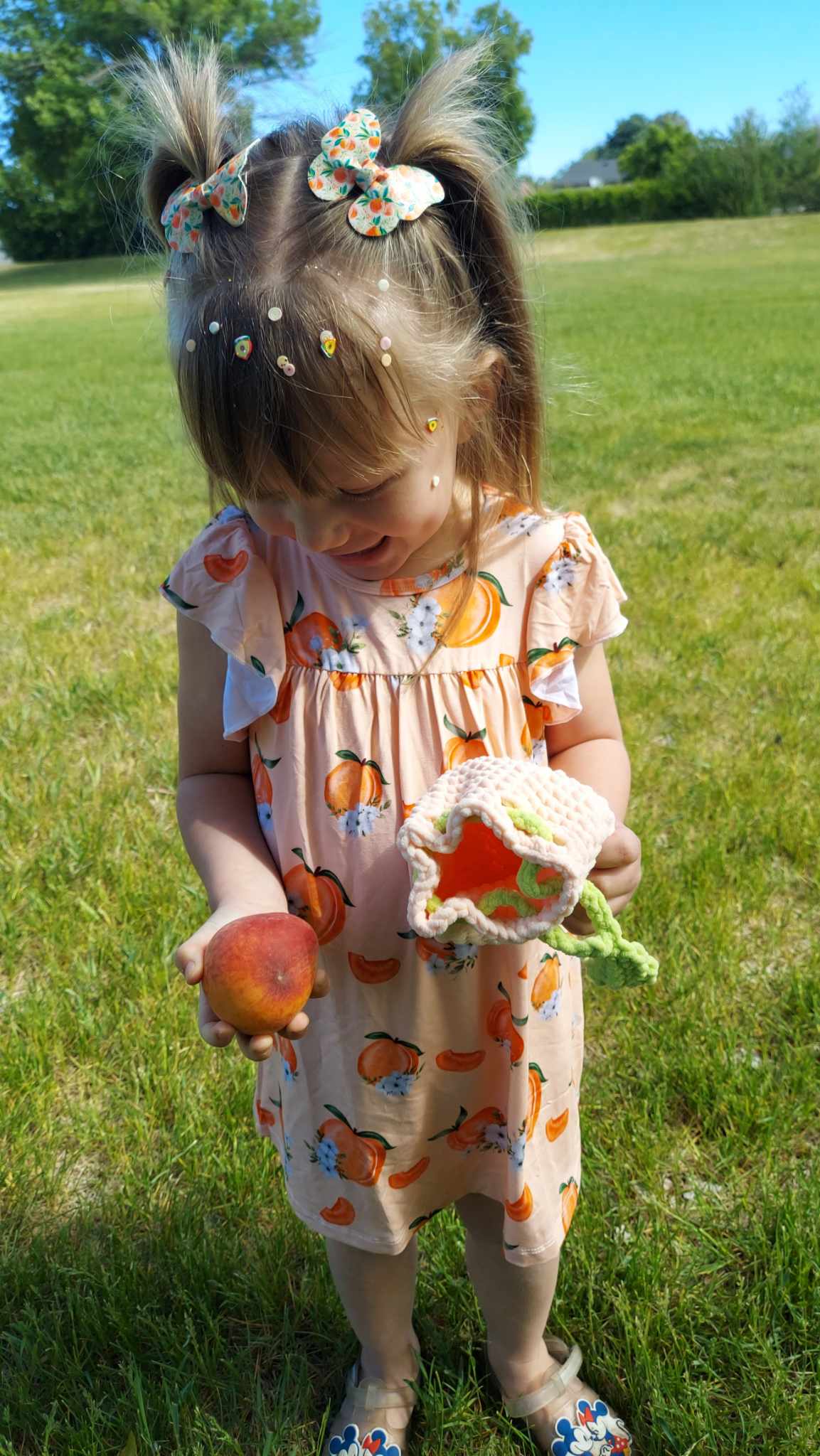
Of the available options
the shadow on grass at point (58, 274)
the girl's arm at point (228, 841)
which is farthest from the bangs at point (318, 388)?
the shadow on grass at point (58, 274)

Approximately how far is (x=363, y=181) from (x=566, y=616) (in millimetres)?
536

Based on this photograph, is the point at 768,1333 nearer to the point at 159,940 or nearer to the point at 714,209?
the point at 159,940

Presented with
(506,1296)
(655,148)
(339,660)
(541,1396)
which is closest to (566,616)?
(339,660)

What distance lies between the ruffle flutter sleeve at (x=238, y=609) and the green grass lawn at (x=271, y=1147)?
252mm

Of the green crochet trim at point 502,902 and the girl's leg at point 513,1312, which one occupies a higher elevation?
the green crochet trim at point 502,902

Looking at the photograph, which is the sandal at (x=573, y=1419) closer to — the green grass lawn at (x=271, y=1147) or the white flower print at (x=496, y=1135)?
the green grass lawn at (x=271, y=1147)

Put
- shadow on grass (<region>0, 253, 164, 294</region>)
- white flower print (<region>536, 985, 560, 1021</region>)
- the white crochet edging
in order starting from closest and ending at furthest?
the white crochet edging → white flower print (<region>536, 985, 560, 1021</region>) → shadow on grass (<region>0, 253, 164, 294</region>)

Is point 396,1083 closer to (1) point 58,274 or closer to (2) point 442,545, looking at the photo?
(2) point 442,545

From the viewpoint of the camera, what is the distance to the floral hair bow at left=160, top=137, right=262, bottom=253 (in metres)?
1.11

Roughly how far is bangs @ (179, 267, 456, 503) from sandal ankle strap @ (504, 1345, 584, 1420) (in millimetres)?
1340

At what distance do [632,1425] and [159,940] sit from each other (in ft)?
4.50

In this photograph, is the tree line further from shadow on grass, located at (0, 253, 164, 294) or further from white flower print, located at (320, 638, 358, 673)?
white flower print, located at (320, 638, 358, 673)

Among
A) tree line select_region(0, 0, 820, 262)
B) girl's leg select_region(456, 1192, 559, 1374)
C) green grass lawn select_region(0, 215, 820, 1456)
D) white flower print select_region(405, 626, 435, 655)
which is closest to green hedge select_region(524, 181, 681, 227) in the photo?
tree line select_region(0, 0, 820, 262)

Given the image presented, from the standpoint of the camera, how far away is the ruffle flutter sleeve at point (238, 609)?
1.28m
